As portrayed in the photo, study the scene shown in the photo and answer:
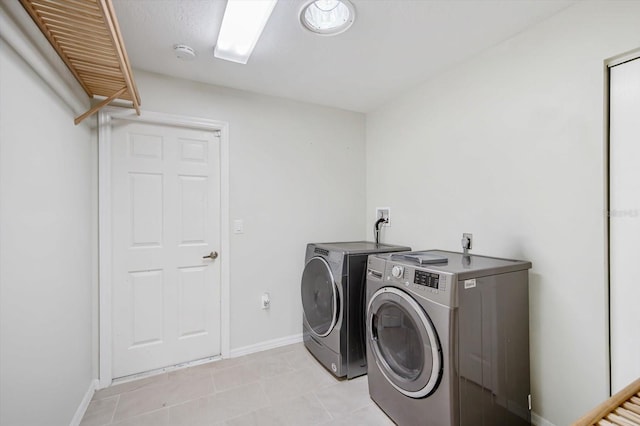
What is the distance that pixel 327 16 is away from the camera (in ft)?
5.36

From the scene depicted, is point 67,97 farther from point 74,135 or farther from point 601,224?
point 601,224

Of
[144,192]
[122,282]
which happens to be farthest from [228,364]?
[144,192]

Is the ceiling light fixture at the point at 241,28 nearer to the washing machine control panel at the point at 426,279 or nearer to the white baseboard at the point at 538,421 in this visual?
the washing machine control panel at the point at 426,279

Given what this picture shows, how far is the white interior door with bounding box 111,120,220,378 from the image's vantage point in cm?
212

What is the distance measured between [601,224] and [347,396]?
5.69 feet

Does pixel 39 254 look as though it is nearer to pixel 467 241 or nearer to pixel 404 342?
pixel 404 342

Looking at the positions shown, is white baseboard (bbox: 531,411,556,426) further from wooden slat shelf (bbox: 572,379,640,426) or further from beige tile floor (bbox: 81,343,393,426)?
wooden slat shelf (bbox: 572,379,640,426)

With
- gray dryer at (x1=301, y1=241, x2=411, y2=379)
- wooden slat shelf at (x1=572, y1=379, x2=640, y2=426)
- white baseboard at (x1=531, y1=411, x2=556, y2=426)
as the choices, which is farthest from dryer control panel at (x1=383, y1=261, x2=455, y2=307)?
white baseboard at (x1=531, y1=411, x2=556, y2=426)

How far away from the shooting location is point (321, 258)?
2.31 m

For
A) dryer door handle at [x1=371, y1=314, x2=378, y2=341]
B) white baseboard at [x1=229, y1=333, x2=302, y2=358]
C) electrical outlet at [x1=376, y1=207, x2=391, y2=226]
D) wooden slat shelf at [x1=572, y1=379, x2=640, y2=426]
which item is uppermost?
electrical outlet at [x1=376, y1=207, x2=391, y2=226]

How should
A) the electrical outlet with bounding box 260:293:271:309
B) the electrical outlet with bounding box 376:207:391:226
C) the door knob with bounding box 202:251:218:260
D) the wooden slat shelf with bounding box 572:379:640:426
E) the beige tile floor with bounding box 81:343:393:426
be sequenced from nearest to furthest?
1. the wooden slat shelf with bounding box 572:379:640:426
2. the beige tile floor with bounding box 81:343:393:426
3. the door knob with bounding box 202:251:218:260
4. the electrical outlet with bounding box 260:293:271:309
5. the electrical outlet with bounding box 376:207:391:226

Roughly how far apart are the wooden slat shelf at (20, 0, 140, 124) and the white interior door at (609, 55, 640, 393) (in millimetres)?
2225

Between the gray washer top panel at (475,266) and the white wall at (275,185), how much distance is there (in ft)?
4.01

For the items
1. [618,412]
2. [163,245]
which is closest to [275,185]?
[163,245]
